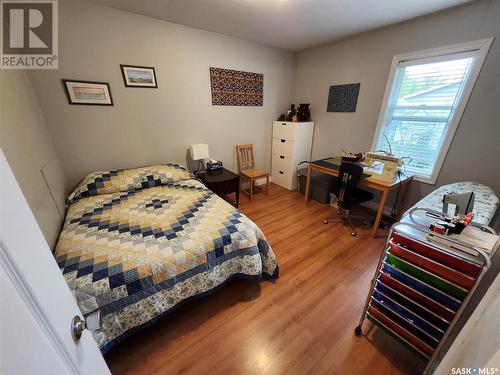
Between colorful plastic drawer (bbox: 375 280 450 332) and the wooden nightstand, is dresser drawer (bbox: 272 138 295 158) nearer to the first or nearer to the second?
the wooden nightstand

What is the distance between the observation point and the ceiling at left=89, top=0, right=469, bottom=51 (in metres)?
1.90

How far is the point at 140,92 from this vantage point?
2385mm

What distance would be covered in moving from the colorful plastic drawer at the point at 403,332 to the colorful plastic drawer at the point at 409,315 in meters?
0.08

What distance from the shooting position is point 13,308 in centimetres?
36

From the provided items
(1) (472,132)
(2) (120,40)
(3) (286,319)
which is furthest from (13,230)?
(1) (472,132)

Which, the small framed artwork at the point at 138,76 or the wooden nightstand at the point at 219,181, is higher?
the small framed artwork at the point at 138,76

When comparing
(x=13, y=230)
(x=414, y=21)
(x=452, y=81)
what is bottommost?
(x=13, y=230)

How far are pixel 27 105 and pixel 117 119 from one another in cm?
74

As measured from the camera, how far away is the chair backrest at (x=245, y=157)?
338 centimetres

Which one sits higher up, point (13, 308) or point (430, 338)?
point (13, 308)

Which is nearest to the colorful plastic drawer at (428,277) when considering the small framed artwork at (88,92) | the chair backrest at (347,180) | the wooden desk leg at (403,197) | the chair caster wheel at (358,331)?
the chair caster wheel at (358,331)

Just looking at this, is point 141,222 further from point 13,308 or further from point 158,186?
point 13,308

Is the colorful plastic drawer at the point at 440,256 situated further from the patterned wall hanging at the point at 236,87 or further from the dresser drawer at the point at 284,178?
the patterned wall hanging at the point at 236,87

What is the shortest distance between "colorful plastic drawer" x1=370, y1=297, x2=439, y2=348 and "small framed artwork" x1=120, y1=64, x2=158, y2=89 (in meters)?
3.09
